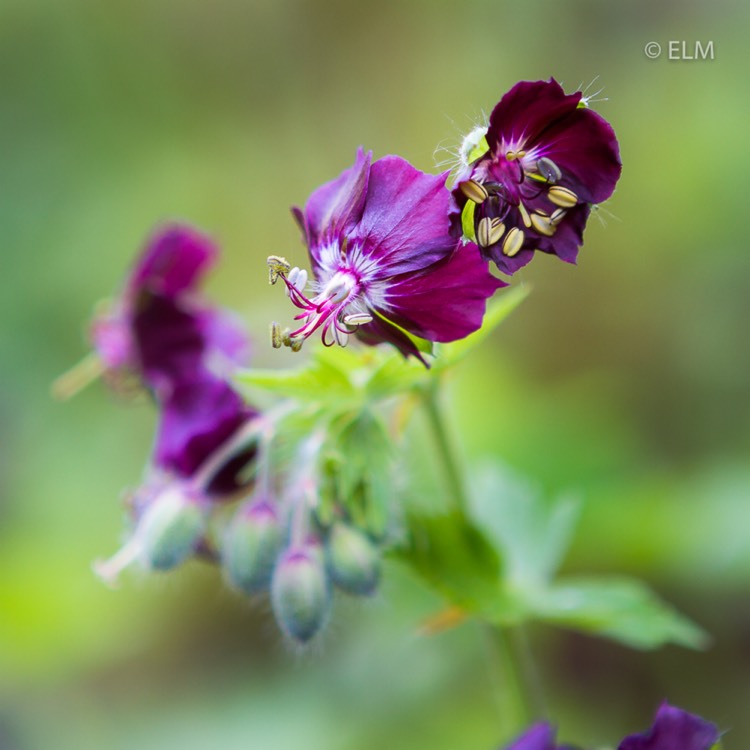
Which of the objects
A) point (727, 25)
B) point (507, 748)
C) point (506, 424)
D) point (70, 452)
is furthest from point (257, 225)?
point (507, 748)

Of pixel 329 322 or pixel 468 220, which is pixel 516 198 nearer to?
pixel 468 220

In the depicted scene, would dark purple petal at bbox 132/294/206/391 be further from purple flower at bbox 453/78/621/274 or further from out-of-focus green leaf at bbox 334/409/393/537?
purple flower at bbox 453/78/621/274

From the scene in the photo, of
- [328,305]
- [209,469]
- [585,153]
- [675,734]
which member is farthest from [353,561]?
[585,153]

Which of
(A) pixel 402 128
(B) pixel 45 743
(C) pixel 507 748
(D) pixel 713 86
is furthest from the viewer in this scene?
(A) pixel 402 128

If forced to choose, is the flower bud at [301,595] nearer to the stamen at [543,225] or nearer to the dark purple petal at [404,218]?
the dark purple petal at [404,218]

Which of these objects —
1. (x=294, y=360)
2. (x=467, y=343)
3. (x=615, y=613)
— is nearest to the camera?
(x=467, y=343)

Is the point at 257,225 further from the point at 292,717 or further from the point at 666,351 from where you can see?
the point at 292,717
